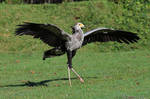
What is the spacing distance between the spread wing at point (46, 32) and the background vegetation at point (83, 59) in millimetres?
1370

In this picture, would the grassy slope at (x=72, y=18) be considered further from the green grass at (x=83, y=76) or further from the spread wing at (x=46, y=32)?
the spread wing at (x=46, y=32)

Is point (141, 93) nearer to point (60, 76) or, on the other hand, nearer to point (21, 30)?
point (21, 30)

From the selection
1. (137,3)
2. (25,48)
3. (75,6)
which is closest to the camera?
(25,48)

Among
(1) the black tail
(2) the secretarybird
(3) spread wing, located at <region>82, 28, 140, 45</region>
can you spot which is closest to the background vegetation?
(1) the black tail

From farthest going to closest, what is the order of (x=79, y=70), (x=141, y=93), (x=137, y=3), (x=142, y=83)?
(x=137, y=3), (x=79, y=70), (x=142, y=83), (x=141, y=93)

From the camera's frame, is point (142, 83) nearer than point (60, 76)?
Yes

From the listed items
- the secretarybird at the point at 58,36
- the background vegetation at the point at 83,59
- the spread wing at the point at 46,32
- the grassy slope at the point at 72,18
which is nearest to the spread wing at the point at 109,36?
the secretarybird at the point at 58,36

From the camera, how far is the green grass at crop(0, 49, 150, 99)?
1096 cm

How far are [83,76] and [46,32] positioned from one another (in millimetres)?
2706

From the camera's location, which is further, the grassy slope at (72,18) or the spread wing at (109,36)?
the grassy slope at (72,18)

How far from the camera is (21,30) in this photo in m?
12.9

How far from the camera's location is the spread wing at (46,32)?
12.8m

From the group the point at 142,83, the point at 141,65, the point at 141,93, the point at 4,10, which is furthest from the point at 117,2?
the point at 141,93

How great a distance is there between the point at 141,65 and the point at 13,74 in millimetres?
5432
